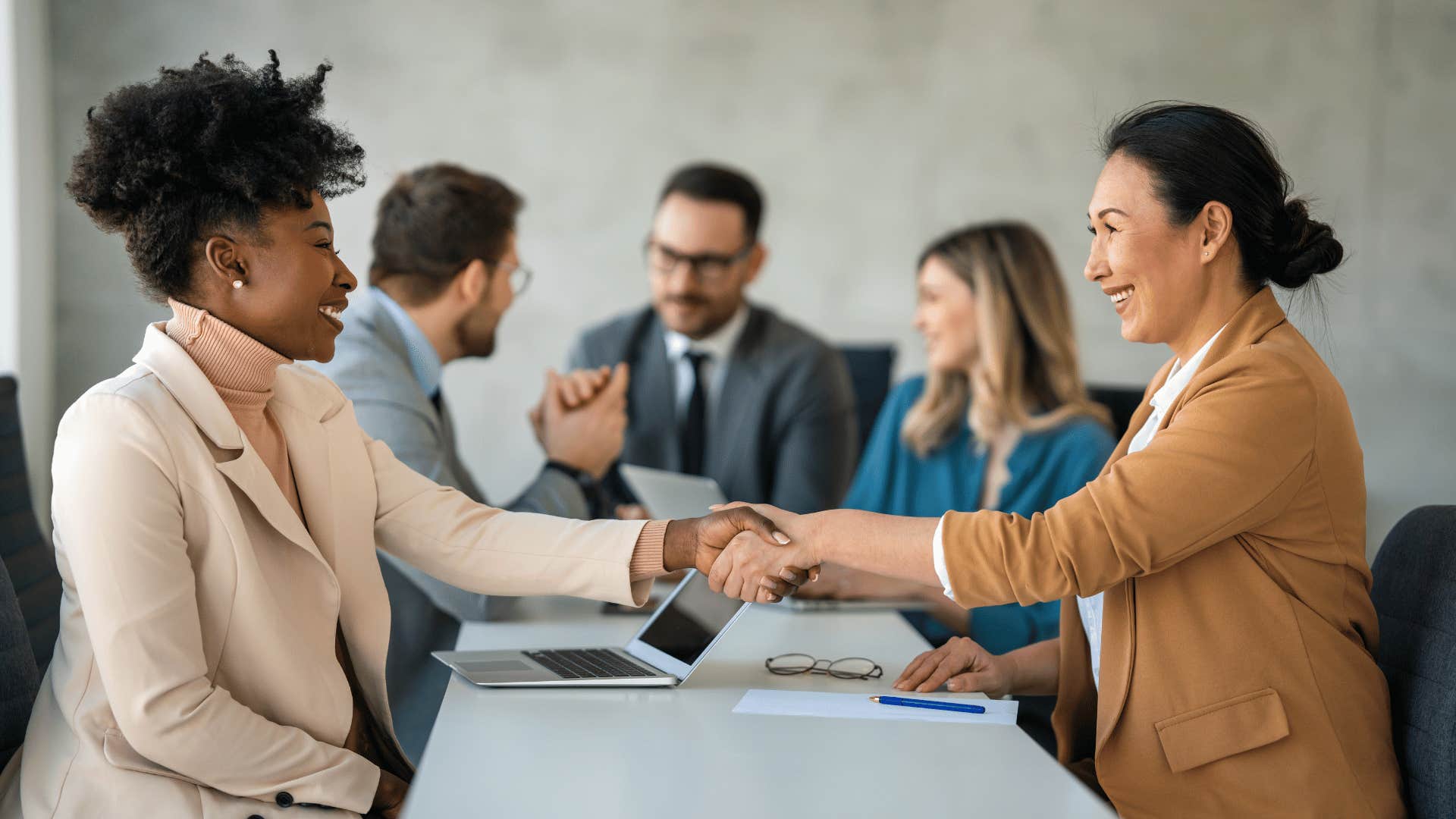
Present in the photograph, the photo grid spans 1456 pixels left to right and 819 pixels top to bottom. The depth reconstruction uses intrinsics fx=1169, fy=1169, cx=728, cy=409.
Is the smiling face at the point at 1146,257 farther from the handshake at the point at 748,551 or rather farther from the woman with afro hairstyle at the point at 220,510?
the woman with afro hairstyle at the point at 220,510

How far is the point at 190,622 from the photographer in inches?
47.5

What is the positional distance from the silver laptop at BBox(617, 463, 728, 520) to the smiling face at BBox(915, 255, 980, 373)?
1.03 meters

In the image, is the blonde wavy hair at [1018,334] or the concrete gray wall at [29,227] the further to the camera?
the concrete gray wall at [29,227]

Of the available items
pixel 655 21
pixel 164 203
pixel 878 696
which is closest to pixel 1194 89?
pixel 655 21

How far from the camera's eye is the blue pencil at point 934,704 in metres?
1.39

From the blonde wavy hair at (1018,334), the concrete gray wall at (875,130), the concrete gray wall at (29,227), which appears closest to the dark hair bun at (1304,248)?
the blonde wavy hair at (1018,334)

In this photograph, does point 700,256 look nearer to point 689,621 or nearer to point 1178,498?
point 689,621

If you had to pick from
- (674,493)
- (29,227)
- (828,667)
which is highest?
(29,227)

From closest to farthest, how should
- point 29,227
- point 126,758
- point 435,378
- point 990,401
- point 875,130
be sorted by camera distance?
point 126,758 → point 435,378 → point 990,401 → point 29,227 → point 875,130

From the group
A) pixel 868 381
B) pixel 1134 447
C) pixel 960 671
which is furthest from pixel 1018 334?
pixel 960 671

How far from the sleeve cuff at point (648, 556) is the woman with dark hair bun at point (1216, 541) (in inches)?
10.9

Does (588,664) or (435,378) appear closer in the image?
(588,664)

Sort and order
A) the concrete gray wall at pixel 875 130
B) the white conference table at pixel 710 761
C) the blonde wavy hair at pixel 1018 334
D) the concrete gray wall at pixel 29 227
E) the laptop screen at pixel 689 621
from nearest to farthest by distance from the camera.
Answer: the white conference table at pixel 710 761 < the laptop screen at pixel 689 621 < the blonde wavy hair at pixel 1018 334 < the concrete gray wall at pixel 29 227 < the concrete gray wall at pixel 875 130

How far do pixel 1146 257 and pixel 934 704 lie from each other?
62cm
